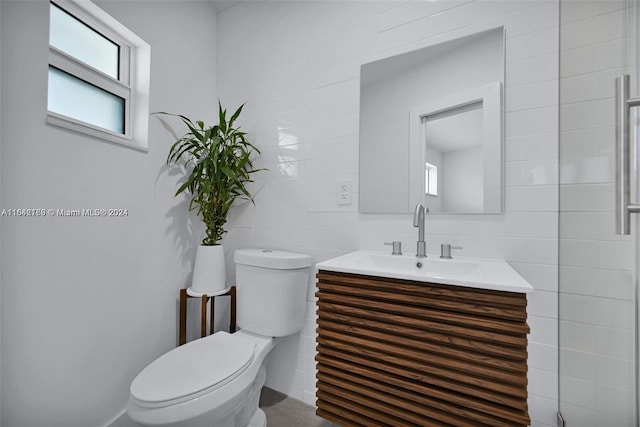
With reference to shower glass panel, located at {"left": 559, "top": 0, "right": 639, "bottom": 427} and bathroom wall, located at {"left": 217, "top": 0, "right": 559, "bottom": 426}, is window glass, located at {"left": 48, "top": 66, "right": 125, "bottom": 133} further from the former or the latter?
shower glass panel, located at {"left": 559, "top": 0, "right": 639, "bottom": 427}

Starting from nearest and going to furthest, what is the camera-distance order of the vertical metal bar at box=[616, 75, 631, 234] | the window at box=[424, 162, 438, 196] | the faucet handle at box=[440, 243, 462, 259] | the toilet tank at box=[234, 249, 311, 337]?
the vertical metal bar at box=[616, 75, 631, 234] < the faucet handle at box=[440, 243, 462, 259] < the window at box=[424, 162, 438, 196] < the toilet tank at box=[234, 249, 311, 337]

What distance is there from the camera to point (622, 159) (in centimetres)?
66

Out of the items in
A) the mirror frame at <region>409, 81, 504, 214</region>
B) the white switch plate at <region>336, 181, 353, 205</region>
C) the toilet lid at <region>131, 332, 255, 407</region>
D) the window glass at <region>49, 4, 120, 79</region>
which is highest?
the window glass at <region>49, 4, 120, 79</region>

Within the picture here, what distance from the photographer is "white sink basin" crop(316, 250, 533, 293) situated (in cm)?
86

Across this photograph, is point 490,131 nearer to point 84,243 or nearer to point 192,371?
point 192,371

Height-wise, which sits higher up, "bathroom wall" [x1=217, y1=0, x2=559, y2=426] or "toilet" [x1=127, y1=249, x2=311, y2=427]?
"bathroom wall" [x1=217, y1=0, x2=559, y2=426]

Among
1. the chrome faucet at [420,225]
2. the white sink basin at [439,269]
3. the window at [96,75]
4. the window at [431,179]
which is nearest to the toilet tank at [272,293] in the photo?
the white sink basin at [439,269]

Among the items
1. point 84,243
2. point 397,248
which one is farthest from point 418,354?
point 84,243

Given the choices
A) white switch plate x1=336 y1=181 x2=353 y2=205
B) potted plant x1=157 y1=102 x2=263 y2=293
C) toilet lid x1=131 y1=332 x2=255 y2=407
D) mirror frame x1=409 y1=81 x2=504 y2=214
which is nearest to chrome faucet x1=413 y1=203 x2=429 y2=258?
mirror frame x1=409 y1=81 x2=504 y2=214

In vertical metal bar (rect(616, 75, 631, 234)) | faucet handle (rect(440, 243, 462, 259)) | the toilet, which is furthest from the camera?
faucet handle (rect(440, 243, 462, 259))

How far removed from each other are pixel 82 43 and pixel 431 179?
1818mm

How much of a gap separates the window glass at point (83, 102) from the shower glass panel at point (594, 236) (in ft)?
6.52

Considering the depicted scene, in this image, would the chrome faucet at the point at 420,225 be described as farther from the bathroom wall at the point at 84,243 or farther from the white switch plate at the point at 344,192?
the bathroom wall at the point at 84,243

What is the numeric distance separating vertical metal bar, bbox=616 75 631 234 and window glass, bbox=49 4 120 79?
79.7 inches
